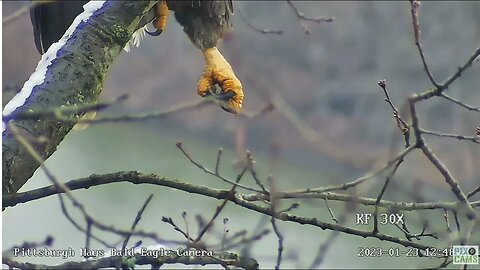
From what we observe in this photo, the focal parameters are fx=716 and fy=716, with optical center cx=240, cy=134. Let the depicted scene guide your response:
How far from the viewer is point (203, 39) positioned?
1.44 metres

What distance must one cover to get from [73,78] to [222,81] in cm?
42

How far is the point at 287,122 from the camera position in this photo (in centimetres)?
73

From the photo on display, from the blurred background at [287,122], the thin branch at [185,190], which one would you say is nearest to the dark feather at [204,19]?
the blurred background at [287,122]

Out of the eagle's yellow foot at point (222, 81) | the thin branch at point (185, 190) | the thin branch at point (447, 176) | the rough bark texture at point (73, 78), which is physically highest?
the eagle's yellow foot at point (222, 81)

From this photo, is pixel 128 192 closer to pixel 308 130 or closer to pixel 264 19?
pixel 264 19

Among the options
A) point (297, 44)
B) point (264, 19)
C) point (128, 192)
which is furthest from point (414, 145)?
point (297, 44)

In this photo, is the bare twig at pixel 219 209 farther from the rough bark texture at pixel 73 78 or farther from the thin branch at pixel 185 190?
the rough bark texture at pixel 73 78

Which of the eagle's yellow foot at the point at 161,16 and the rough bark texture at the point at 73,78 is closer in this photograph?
the rough bark texture at the point at 73,78

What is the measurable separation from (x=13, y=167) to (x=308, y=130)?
432 millimetres

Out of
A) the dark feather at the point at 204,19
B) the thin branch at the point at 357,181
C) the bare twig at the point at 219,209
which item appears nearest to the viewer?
the thin branch at the point at 357,181

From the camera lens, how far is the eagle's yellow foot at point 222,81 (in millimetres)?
1270

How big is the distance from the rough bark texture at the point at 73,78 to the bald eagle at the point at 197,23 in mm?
311

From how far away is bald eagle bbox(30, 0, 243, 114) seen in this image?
1338 millimetres

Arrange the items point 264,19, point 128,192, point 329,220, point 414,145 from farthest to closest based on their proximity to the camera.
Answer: point 264,19, point 128,192, point 329,220, point 414,145
